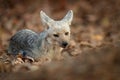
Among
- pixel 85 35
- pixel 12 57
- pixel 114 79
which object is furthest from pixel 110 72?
pixel 85 35

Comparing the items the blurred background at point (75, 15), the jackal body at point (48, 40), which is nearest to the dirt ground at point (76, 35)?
the blurred background at point (75, 15)

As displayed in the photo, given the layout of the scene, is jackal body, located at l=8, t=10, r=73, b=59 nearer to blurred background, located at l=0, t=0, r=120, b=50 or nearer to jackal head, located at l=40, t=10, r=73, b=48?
jackal head, located at l=40, t=10, r=73, b=48

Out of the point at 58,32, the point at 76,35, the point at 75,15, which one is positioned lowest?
the point at 58,32

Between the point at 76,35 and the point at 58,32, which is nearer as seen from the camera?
the point at 58,32

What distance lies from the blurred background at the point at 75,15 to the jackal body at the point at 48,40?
15.2 feet

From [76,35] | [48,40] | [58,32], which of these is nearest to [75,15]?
[76,35]

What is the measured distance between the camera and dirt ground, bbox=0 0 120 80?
8.45 m

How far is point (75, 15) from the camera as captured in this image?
75.3 feet

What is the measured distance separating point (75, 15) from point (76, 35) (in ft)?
12.4

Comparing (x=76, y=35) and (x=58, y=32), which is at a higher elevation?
(x=76, y=35)

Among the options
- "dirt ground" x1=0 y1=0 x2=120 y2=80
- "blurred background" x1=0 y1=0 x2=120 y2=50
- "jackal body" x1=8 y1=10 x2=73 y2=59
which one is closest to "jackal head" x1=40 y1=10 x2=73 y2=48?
"jackal body" x1=8 y1=10 x2=73 y2=59

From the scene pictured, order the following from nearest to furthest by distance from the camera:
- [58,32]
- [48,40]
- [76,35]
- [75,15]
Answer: [58,32] → [48,40] → [76,35] → [75,15]

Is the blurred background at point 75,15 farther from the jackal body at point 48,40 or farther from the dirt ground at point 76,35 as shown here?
the jackal body at point 48,40

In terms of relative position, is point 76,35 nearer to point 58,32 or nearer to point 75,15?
point 75,15
